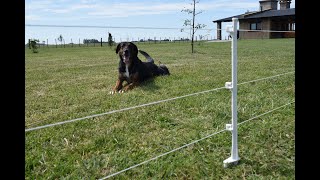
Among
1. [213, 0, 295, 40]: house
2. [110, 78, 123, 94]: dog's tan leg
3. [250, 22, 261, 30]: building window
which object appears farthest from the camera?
[250, 22, 261, 30]: building window

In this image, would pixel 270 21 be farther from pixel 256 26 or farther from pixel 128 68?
pixel 128 68

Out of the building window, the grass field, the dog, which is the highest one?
the building window

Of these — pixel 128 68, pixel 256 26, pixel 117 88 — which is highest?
pixel 256 26

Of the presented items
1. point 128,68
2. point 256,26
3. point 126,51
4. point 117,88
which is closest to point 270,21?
point 256,26


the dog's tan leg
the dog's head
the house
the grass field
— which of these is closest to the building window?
the house

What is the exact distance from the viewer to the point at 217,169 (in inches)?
113

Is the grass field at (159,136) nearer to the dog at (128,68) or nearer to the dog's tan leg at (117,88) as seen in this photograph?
the dog's tan leg at (117,88)

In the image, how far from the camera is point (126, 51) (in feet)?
20.8

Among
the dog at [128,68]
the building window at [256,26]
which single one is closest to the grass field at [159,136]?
the dog at [128,68]

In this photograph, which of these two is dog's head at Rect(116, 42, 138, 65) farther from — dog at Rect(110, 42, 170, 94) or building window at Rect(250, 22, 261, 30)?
building window at Rect(250, 22, 261, 30)

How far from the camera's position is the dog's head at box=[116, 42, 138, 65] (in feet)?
20.8

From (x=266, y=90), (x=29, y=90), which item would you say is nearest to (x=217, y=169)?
(x=266, y=90)

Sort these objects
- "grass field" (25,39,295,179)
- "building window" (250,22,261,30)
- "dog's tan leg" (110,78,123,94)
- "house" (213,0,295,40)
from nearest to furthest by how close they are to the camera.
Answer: "grass field" (25,39,295,179), "dog's tan leg" (110,78,123,94), "house" (213,0,295,40), "building window" (250,22,261,30)
